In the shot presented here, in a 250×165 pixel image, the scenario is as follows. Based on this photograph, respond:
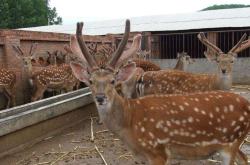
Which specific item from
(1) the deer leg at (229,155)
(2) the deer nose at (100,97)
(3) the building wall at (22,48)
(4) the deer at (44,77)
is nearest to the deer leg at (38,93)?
(4) the deer at (44,77)

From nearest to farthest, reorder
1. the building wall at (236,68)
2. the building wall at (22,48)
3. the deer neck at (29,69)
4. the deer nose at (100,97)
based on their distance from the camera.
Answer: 1. the deer nose at (100,97)
2. the building wall at (22,48)
3. the deer neck at (29,69)
4. the building wall at (236,68)

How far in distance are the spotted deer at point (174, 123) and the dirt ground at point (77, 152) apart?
1092 mm

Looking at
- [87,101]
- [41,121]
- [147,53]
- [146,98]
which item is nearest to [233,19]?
[147,53]

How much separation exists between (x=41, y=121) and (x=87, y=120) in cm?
175

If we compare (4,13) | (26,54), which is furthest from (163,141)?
(4,13)

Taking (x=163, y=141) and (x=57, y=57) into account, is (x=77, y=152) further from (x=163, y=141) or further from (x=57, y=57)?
(x=57, y=57)

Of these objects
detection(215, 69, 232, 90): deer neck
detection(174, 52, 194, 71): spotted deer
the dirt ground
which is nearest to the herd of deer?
the dirt ground

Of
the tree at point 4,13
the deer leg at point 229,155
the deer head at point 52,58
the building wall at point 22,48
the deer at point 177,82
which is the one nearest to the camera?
the deer leg at point 229,155

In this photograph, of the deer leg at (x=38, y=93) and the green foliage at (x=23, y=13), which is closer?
the deer leg at (x=38, y=93)

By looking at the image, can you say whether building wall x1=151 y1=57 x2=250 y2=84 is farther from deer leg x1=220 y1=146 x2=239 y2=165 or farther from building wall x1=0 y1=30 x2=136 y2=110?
deer leg x1=220 y1=146 x2=239 y2=165

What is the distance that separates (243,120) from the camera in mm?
4504

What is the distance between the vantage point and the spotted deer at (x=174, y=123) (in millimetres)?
4391

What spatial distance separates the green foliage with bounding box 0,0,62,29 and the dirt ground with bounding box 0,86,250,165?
1178 inches

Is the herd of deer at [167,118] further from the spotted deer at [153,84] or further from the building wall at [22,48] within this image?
the building wall at [22,48]
